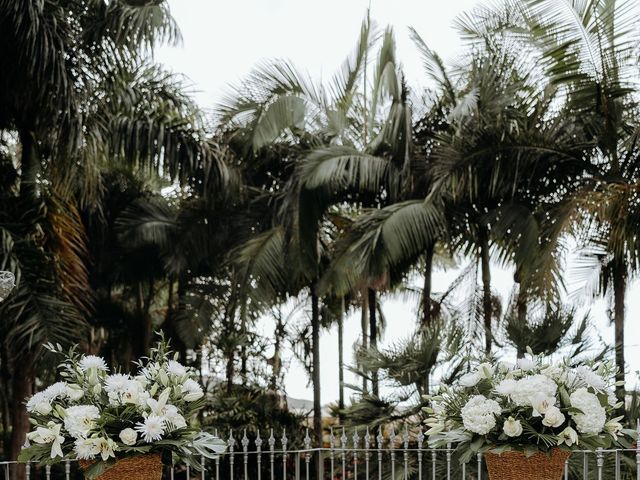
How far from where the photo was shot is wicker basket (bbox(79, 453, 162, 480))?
4.58 m

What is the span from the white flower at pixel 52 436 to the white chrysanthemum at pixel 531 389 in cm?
214

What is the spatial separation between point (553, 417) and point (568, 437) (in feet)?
0.52

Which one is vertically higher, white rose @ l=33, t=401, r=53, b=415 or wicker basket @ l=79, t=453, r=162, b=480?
white rose @ l=33, t=401, r=53, b=415

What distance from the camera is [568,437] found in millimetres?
4297

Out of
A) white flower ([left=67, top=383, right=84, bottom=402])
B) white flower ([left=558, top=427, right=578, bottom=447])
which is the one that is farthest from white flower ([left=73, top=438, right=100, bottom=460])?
white flower ([left=558, top=427, right=578, bottom=447])

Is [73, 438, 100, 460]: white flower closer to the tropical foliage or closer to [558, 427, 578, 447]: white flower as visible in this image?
[558, 427, 578, 447]: white flower

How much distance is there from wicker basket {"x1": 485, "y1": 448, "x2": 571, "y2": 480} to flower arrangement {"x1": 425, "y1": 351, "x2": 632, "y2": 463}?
6cm

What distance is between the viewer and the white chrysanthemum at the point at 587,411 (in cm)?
429

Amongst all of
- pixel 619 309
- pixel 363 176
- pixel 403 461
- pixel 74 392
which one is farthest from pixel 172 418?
pixel 363 176

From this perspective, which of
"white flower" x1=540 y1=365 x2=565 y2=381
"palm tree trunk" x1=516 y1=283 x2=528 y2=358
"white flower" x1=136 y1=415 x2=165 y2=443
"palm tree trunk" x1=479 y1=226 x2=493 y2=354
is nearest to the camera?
"white flower" x1=136 y1=415 x2=165 y2=443

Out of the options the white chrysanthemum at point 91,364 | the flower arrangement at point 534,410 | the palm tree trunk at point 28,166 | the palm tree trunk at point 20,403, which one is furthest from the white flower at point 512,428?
the palm tree trunk at point 28,166

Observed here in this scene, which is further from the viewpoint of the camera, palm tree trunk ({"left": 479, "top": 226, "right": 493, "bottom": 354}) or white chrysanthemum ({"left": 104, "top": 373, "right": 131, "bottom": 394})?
palm tree trunk ({"left": 479, "top": 226, "right": 493, "bottom": 354})

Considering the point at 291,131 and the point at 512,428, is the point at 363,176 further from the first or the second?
the point at 512,428

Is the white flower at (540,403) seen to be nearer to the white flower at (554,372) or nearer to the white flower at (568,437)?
→ the white flower at (568,437)
